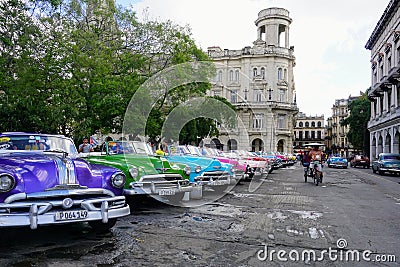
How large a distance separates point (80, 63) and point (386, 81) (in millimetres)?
32343

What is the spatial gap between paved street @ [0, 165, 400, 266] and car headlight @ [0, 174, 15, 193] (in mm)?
818

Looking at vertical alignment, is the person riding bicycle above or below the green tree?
below

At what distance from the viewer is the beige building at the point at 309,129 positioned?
130500 mm

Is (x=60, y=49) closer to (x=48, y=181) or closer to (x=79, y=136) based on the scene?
(x=79, y=136)

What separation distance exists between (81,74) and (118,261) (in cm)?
1692

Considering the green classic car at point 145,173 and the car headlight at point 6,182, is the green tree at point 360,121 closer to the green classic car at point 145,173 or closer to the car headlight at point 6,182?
the green classic car at point 145,173

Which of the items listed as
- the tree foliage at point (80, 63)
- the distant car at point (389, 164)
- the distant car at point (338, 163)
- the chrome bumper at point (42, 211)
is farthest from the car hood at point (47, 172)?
the distant car at point (338, 163)

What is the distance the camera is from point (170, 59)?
82.2ft

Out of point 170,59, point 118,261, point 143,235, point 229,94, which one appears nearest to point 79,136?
point 170,59

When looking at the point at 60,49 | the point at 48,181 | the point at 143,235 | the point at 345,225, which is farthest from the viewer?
the point at 60,49

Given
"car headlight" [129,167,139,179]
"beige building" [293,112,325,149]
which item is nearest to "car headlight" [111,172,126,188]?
"car headlight" [129,167,139,179]

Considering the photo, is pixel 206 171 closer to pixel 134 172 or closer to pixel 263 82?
pixel 134 172

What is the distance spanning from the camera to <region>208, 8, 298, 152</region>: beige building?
60.4 meters

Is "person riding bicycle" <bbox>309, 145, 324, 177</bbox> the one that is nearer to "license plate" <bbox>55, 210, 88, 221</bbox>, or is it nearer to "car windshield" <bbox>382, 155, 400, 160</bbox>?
"license plate" <bbox>55, 210, 88, 221</bbox>
